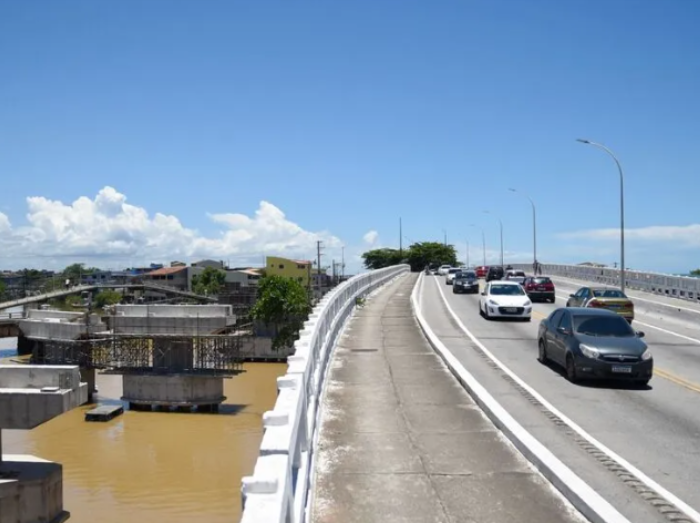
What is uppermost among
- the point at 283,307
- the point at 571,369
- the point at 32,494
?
the point at 571,369

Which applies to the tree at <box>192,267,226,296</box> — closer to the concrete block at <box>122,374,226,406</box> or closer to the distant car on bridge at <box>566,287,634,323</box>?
the concrete block at <box>122,374,226,406</box>

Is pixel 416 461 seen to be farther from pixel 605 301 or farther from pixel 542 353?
pixel 605 301

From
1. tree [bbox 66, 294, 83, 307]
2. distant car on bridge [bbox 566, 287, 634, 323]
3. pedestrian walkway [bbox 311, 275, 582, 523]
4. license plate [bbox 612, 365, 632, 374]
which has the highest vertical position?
distant car on bridge [bbox 566, 287, 634, 323]

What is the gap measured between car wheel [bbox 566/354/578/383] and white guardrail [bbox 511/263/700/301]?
2751cm

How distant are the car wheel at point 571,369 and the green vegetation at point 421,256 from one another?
115613mm

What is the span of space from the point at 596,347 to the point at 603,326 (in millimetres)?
1220

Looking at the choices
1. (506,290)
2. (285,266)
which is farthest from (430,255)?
(506,290)

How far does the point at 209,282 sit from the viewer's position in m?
112

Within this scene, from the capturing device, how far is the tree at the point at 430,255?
443 feet

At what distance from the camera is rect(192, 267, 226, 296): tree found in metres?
108

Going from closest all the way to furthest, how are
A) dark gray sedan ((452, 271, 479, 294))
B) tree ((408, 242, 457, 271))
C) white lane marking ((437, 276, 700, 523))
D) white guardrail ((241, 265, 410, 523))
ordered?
white guardrail ((241, 265, 410, 523)), white lane marking ((437, 276, 700, 523)), dark gray sedan ((452, 271, 479, 294)), tree ((408, 242, 457, 271))

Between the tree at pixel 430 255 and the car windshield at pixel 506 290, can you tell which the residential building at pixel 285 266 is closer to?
the tree at pixel 430 255

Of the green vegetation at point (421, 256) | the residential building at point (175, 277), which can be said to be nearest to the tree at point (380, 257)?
the green vegetation at point (421, 256)

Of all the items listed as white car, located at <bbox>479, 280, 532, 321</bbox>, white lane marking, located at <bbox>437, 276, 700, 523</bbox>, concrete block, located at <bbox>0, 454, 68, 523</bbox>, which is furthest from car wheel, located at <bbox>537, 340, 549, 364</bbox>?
concrete block, located at <bbox>0, 454, 68, 523</bbox>
